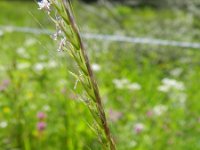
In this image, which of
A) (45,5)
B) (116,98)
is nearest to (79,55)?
(45,5)

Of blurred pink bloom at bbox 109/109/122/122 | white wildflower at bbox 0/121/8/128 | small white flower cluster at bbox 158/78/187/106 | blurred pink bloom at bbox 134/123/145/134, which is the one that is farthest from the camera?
small white flower cluster at bbox 158/78/187/106

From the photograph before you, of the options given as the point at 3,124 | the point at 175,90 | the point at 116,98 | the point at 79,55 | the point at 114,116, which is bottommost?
the point at 79,55

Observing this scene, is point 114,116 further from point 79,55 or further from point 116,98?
point 79,55

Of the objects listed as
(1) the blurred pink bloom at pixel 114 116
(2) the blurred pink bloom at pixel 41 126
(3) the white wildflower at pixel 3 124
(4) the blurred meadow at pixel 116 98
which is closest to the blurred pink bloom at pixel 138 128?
(4) the blurred meadow at pixel 116 98

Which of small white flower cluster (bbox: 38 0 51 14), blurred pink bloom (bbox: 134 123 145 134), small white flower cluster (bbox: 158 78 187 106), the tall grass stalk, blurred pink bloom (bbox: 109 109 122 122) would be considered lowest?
the tall grass stalk

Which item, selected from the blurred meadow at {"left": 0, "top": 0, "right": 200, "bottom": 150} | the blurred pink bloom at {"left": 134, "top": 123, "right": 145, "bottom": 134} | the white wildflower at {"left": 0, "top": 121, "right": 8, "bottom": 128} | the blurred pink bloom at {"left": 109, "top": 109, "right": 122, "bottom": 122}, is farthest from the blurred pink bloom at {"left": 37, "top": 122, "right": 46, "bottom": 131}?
the blurred pink bloom at {"left": 134, "top": 123, "right": 145, "bottom": 134}

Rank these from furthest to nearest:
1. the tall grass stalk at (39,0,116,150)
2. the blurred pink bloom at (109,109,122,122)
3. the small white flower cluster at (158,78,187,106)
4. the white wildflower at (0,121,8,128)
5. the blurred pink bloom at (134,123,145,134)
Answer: the small white flower cluster at (158,78,187,106), the blurred pink bloom at (109,109,122,122), the blurred pink bloom at (134,123,145,134), the white wildflower at (0,121,8,128), the tall grass stalk at (39,0,116,150)

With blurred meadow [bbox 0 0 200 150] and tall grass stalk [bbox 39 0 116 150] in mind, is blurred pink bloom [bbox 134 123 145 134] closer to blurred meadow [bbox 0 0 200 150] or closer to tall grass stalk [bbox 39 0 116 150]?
blurred meadow [bbox 0 0 200 150]
